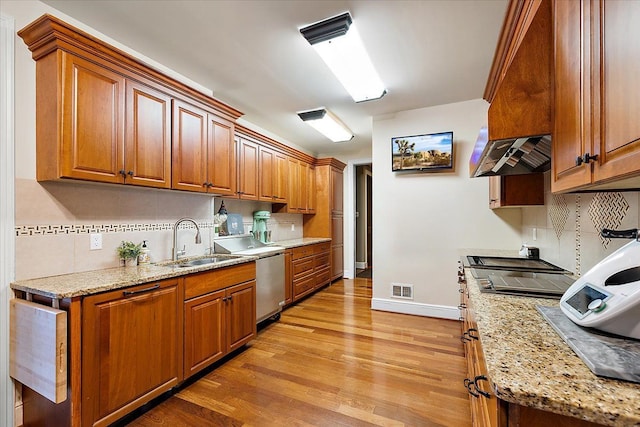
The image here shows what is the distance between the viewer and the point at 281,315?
3572 millimetres

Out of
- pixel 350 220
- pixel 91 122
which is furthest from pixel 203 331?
pixel 350 220

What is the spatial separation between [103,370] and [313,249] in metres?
3.17

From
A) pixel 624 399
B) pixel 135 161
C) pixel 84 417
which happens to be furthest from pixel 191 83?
pixel 624 399

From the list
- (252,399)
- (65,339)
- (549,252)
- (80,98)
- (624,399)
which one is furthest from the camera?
(549,252)

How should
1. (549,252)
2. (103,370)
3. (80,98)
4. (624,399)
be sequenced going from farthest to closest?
(549,252)
(80,98)
(103,370)
(624,399)

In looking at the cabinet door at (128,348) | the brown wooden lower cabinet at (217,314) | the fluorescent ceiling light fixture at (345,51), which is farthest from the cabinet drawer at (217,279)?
the fluorescent ceiling light fixture at (345,51)

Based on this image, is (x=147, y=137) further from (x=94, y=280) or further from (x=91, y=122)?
(x=94, y=280)

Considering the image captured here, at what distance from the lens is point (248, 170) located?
3.53m

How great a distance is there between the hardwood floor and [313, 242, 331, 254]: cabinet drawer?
58.4 inches

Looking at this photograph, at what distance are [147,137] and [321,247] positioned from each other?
323 cm

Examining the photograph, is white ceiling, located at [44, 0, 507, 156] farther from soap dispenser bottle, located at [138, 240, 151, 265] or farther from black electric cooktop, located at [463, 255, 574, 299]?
black electric cooktop, located at [463, 255, 574, 299]

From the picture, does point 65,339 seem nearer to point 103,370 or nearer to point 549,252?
point 103,370

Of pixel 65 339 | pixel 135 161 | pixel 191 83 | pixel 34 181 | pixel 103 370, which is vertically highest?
pixel 191 83

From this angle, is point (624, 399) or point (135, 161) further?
point (135, 161)
